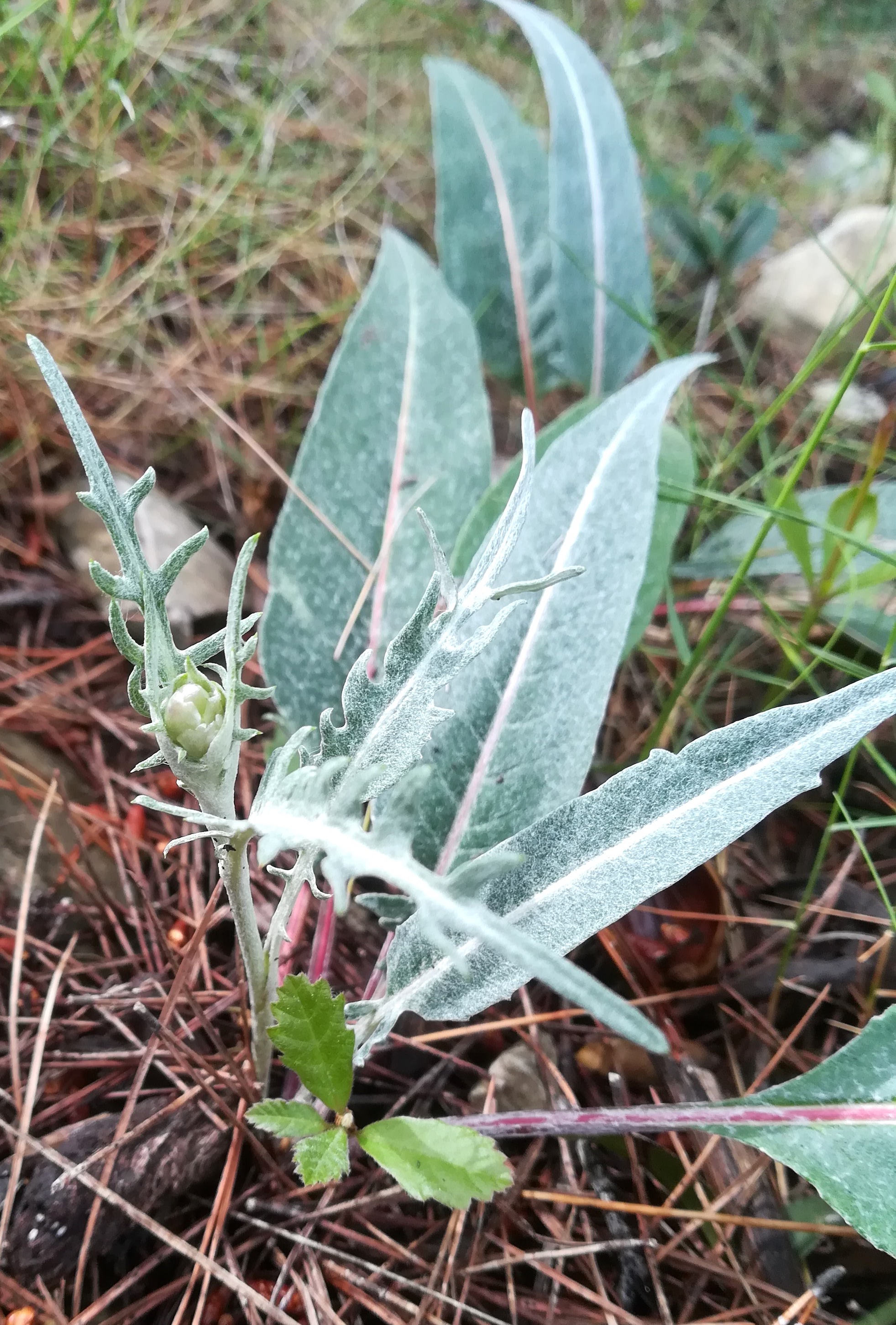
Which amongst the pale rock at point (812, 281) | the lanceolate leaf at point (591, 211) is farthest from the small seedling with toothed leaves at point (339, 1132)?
the pale rock at point (812, 281)

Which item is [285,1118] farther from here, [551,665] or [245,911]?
[551,665]

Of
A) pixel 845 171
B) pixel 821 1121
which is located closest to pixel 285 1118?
pixel 821 1121

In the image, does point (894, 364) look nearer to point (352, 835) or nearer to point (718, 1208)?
point (718, 1208)

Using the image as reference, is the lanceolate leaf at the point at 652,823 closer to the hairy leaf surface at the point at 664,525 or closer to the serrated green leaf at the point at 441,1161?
the serrated green leaf at the point at 441,1161

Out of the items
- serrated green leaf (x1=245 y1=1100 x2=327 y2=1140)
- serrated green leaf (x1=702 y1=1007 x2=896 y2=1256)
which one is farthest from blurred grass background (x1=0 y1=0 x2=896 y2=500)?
serrated green leaf (x1=702 y1=1007 x2=896 y2=1256)

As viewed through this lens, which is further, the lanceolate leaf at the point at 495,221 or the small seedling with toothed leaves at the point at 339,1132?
the lanceolate leaf at the point at 495,221

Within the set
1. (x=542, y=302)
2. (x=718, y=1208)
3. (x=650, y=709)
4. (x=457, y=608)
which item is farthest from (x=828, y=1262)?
(x=542, y=302)

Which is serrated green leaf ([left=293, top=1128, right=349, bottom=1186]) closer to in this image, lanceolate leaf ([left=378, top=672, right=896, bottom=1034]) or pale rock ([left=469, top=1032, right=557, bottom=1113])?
lanceolate leaf ([left=378, top=672, right=896, bottom=1034])
